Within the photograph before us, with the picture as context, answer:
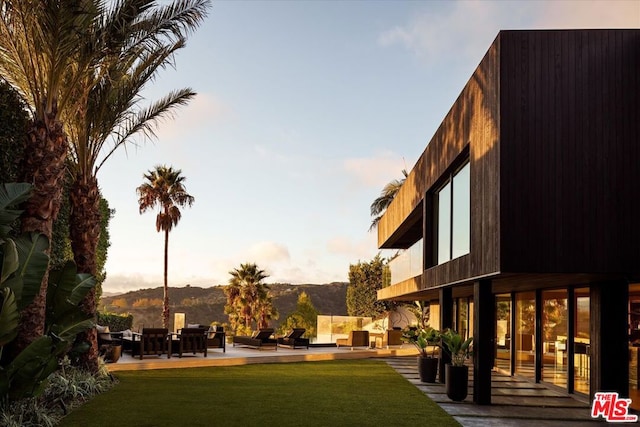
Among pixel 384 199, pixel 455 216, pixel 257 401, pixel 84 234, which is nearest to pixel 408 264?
pixel 455 216

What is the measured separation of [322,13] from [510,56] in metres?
12.4

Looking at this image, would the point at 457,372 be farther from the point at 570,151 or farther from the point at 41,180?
the point at 41,180

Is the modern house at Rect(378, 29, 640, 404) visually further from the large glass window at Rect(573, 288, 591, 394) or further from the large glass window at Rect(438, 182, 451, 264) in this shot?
the large glass window at Rect(438, 182, 451, 264)

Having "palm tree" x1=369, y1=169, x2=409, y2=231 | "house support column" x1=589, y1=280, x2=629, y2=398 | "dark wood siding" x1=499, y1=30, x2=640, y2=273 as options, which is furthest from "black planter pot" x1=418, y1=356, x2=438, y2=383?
"palm tree" x1=369, y1=169, x2=409, y2=231

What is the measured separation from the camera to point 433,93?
2747cm

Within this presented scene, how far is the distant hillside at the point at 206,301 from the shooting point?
208 feet

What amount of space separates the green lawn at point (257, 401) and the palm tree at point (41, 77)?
254cm

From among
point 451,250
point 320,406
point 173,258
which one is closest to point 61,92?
point 320,406

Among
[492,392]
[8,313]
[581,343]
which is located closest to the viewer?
[8,313]

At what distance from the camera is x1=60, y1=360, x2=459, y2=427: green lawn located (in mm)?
10781

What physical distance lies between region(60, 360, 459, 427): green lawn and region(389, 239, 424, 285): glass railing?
4.02 metres

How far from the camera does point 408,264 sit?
23.4m

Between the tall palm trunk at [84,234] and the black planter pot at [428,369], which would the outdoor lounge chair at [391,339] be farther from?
the tall palm trunk at [84,234]

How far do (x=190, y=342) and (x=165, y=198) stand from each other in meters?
18.1
